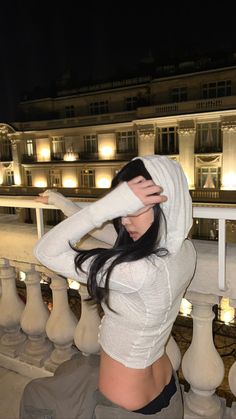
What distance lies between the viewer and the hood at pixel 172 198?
135 centimetres

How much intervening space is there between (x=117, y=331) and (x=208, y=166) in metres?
22.8

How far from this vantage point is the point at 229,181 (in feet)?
73.7

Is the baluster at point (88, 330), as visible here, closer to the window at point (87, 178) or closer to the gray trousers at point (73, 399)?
the gray trousers at point (73, 399)

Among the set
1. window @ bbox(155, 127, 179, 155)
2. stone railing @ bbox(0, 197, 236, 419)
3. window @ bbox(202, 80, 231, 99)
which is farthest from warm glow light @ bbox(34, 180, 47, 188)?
stone railing @ bbox(0, 197, 236, 419)

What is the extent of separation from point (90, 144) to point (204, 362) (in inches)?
1044

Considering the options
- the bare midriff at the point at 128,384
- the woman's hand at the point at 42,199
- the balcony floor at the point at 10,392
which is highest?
the woman's hand at the point at 42,199

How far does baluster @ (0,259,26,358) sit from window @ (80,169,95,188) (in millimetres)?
24683

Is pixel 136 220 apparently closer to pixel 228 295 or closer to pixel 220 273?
pixel 220 273

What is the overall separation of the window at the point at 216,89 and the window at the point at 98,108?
796cm

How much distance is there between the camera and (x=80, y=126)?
2725 centimetres

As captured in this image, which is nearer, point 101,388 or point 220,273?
point 101,388

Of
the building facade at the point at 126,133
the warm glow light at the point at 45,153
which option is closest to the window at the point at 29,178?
the building facade at the point at 126,133

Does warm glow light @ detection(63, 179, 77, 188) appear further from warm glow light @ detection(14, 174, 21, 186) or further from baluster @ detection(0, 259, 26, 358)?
baluster @ detection(0, 259, 26, 358)

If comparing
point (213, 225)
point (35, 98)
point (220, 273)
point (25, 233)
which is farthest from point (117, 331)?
point (35, 98)
